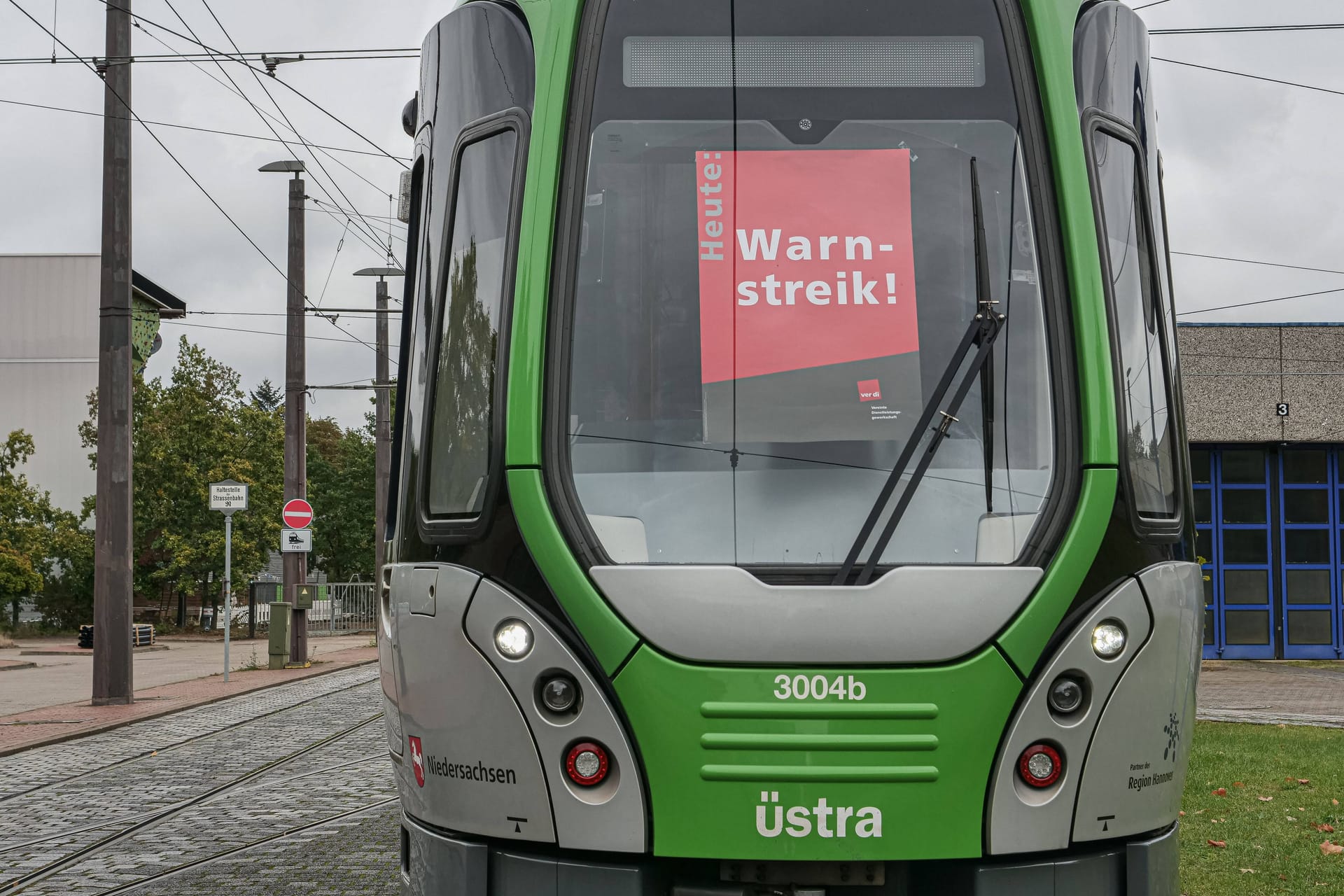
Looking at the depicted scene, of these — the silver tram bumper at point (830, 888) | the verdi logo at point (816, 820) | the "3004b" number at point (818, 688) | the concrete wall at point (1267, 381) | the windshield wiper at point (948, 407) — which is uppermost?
the concrete wall at point (1267, 381)

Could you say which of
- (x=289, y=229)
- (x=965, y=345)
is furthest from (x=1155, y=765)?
(x=289, y=229)

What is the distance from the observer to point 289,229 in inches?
952

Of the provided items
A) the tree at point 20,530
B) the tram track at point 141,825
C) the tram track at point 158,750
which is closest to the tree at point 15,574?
the tree at point 20,530

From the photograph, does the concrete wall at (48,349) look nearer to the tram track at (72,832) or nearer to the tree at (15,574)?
the tree at (15,574)

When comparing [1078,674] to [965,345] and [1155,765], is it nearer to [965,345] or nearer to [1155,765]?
[1155,765]

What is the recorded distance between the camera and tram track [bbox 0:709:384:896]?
6578mm

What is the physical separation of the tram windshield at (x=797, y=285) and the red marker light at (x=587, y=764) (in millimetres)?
470

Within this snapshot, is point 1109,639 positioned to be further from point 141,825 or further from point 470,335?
point 141,825

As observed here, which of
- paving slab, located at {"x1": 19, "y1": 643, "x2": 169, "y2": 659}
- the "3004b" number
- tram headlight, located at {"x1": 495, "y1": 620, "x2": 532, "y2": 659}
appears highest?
tram headlight, located at {"x1": 495, "y1": 620, "x2": 532, "y2": 659}

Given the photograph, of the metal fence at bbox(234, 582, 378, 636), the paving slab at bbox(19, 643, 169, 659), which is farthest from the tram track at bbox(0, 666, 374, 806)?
the metal fence at bbox(234, 582, 378, 636)

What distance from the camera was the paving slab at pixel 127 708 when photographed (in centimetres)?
1319

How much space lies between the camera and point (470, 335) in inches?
151

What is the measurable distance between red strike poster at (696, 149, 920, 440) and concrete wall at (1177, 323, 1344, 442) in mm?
18605

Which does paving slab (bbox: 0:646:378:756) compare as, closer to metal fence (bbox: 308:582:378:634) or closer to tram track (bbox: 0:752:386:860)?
tram track (bbox: 0:752:386:860)
